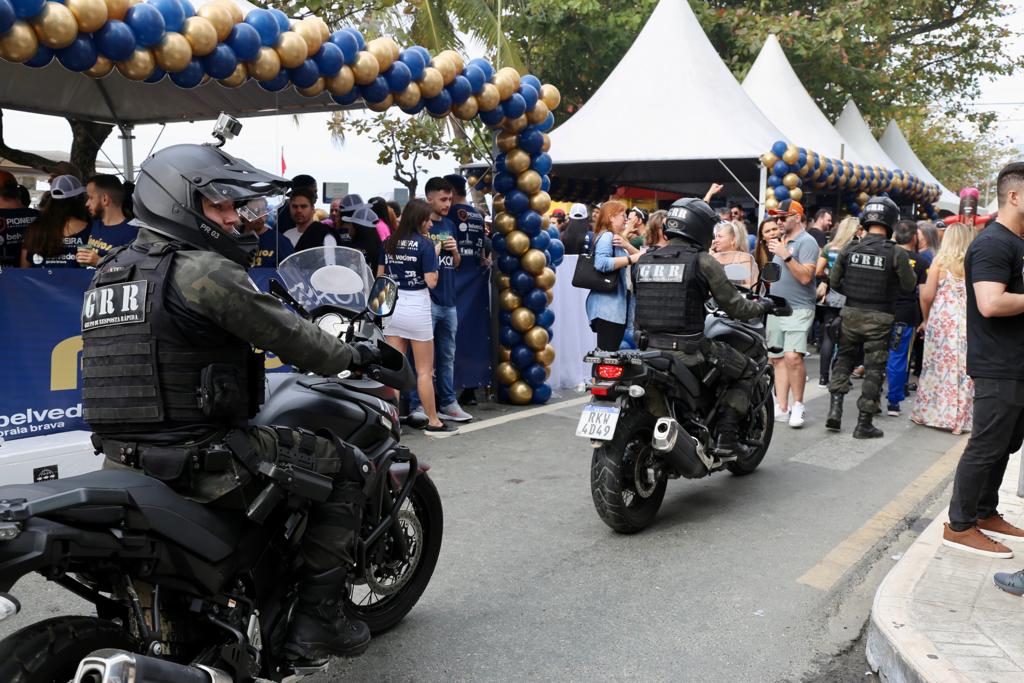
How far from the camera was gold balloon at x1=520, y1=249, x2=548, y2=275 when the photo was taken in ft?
28.2

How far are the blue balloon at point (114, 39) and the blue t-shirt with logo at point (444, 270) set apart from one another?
315 centimetres

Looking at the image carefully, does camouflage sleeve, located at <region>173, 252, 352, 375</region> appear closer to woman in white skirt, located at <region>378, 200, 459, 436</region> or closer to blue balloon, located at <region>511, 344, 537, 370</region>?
woman in white skirt, located at <region>378, 200, 459, 436</region>

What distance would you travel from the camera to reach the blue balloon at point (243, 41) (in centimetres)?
576

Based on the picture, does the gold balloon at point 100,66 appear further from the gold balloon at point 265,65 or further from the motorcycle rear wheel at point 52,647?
the motorcycle rear wheel at point 52,647

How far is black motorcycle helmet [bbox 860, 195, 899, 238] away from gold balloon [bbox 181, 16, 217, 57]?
5500mm

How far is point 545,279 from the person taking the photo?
8.73 metres

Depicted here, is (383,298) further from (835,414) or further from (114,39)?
(835,414)

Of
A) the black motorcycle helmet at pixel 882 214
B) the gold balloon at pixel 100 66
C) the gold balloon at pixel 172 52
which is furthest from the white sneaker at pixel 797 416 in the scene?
the gold balloon at pixel 100 66

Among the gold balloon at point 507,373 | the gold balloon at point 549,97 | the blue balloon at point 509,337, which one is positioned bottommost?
the gold balloon at point 507,373

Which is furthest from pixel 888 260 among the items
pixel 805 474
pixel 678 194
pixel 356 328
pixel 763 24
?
pixel 763 24

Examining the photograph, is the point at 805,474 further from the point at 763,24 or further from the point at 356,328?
the point at 763,24

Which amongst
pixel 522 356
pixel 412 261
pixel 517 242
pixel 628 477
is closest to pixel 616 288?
pixel 517 242

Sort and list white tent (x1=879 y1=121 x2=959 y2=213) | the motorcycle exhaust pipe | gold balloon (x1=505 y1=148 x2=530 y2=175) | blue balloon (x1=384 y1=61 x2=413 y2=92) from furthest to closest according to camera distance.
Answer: white tent (x1=879 y1=121 x2=959 y2=213), gold balloon (x1=505 y1=148 x2=530 y2=175), blue balloon (x1=384 y1=61 x2=413 y2=92), the motorcycle exhaust pipe

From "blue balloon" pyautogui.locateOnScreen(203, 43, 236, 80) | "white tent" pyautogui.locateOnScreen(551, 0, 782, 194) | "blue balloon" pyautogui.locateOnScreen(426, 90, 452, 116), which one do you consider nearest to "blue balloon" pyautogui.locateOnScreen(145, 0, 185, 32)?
"blue balloon" pyautogui.locateOnScreen(203, 43, 236, 80)
